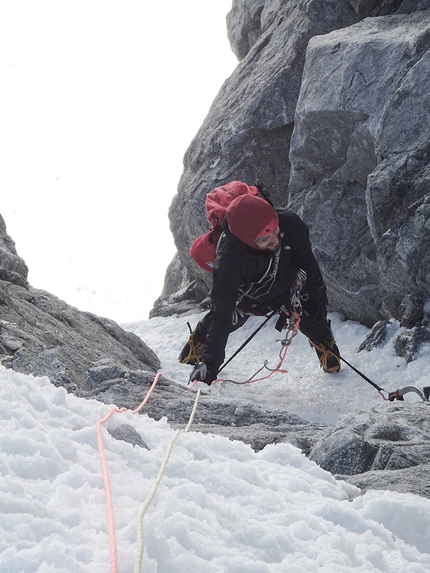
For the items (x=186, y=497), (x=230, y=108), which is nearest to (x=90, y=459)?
(x=186, y=497)

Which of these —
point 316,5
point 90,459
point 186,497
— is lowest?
point 186,497

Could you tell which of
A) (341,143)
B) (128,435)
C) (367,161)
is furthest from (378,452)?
(341,143)

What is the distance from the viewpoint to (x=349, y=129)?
8891 millimetres

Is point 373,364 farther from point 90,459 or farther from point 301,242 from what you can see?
point 90,459

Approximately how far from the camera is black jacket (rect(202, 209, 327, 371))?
593 centimetres

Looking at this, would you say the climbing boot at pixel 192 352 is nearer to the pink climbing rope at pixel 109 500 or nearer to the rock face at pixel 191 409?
the rock face at pixel 191 409

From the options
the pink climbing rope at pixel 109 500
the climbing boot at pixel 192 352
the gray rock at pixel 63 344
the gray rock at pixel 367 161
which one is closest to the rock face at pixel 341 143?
the gray rock at pixel 367 161

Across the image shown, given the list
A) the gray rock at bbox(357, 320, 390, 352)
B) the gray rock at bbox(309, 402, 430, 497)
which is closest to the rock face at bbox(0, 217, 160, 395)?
the gray rock at bbox(309, 402, 430, 497)

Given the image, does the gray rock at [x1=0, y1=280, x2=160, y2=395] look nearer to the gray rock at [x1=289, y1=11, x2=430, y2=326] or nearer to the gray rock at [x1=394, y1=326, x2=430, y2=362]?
the gray rock at [x1=394, y1=326, x2=430, y2=362]

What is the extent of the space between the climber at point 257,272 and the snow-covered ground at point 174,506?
2.85 metres

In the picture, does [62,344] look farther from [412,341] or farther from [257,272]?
[412,341]

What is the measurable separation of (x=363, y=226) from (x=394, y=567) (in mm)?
7740

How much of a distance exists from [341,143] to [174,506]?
802 centimetres

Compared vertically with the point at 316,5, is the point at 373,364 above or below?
below
